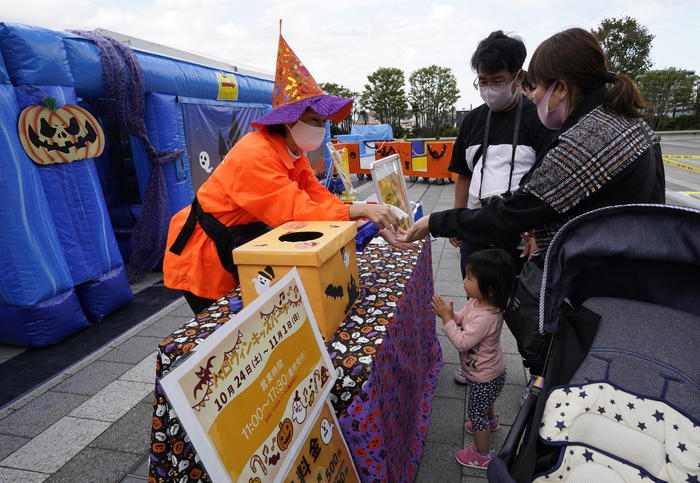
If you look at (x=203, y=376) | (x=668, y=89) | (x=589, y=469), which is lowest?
(x=589, y=469)

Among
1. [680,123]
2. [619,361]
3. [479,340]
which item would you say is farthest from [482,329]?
[680,123]

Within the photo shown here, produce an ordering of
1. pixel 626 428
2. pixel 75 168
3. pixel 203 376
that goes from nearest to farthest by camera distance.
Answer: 1. pixel 203 376
2. pixel 626 428
3. pixel 75 168

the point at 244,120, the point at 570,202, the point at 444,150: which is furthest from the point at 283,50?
the point at 444,150

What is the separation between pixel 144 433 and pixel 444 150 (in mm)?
10807

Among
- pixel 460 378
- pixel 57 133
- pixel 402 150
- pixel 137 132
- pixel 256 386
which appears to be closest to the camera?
pixel 256 386

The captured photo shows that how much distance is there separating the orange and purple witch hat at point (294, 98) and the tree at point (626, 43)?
25.2 m

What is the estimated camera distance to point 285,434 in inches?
41.8

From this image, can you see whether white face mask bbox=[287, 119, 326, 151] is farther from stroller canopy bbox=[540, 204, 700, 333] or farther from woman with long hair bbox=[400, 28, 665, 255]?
stroller canopy bbox=[540, 204, 700, 333]

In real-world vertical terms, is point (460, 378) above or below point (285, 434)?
below

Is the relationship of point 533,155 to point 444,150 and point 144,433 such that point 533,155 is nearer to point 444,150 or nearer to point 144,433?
point 144,433

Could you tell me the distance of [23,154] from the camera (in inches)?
137

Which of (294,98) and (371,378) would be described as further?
(294,98)

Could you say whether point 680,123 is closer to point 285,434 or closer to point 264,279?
point 264,279

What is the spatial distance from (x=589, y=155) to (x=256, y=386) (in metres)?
1.31
